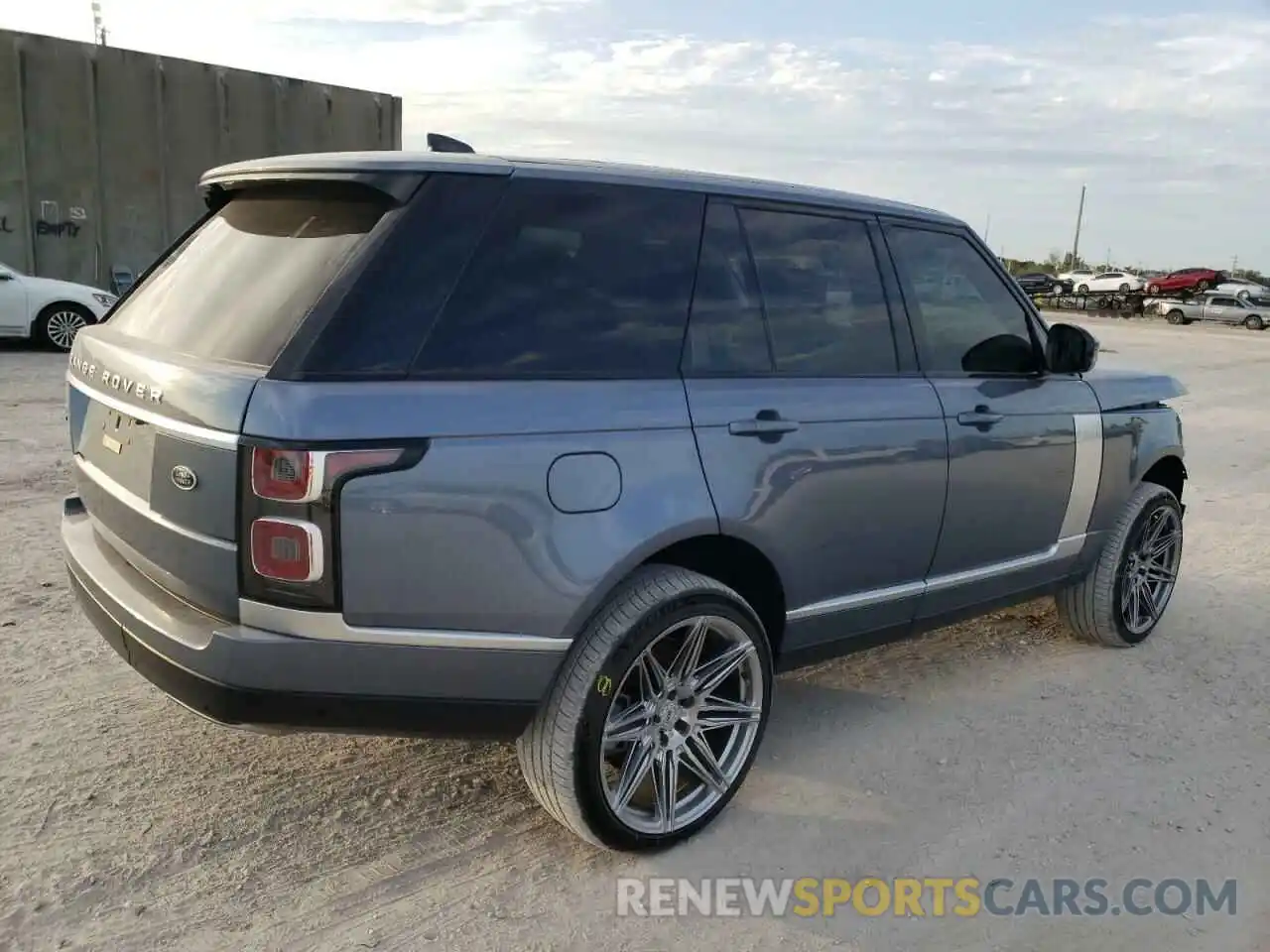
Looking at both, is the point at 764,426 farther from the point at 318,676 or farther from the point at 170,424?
the point at 170,424

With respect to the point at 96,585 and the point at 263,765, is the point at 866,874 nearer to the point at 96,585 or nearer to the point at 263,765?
the point at 263,765

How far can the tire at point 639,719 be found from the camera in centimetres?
278

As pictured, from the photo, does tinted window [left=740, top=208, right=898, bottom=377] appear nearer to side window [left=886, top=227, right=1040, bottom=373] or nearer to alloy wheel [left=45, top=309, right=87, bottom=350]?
side window [left=886, top=227, right=1040, bottom=373]

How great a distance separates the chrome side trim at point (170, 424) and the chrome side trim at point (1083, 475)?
328 centimetres

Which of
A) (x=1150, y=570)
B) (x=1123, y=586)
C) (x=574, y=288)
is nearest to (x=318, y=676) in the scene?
(x=574, y=288)

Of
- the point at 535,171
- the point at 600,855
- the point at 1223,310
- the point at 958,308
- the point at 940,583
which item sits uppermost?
the point at 535,171

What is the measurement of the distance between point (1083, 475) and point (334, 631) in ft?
10.5

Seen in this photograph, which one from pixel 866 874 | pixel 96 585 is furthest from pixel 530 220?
pixel 866 874

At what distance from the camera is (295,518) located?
2.36 m

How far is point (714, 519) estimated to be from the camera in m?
2.95

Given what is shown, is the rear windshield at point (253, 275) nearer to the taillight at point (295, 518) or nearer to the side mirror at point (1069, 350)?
the taillight at point (295, 518)

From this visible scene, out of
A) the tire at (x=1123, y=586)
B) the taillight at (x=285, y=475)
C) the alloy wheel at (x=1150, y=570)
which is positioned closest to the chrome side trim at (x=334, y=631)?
the taillight at (x=285, y=475)

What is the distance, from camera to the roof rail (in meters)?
3.13

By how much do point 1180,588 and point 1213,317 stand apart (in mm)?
36655
